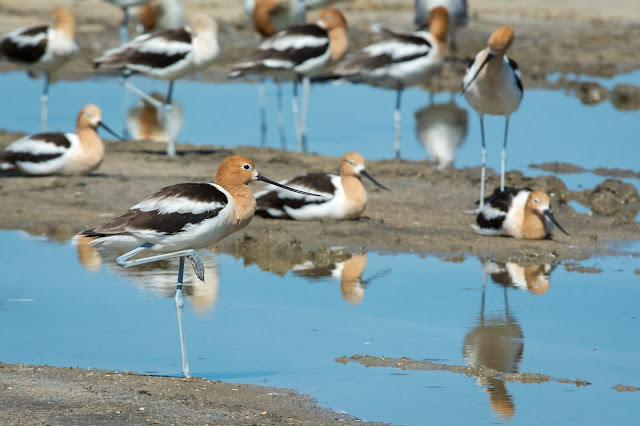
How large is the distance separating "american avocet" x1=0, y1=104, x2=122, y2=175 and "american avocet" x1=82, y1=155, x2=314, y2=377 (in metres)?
5.64

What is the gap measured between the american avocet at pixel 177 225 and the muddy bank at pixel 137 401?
1.23ft

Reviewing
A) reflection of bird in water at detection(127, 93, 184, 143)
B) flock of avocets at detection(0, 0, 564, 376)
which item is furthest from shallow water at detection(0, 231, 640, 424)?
reflection of bird in water at detection(127, 93, 184, 143)

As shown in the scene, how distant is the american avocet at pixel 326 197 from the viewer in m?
10.0

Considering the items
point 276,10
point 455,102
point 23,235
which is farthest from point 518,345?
point 276,10

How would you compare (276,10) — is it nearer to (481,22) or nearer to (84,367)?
(481,22)

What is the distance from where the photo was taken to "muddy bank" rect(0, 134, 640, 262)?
9.45 metres

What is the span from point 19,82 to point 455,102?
791 centimetres

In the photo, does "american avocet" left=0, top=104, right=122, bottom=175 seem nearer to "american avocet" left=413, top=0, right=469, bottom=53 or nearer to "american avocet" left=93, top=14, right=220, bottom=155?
"american avocet" left=93, top=14, right=220, bottom=155

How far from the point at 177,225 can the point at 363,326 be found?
64.9 inches

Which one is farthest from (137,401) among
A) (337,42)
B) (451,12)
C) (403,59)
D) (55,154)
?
(451,12)

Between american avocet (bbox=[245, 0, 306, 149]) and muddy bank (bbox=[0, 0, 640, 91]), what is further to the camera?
muddy bank (bbox=[0, 0, 640, 91])

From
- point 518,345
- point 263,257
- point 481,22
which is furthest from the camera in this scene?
point 481,22

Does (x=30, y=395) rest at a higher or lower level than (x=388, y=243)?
higher

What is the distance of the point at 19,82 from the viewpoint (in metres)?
19.9
